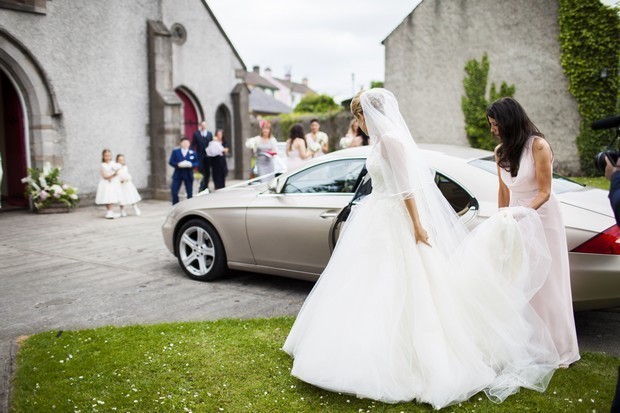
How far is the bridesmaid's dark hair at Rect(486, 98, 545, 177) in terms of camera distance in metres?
3.84

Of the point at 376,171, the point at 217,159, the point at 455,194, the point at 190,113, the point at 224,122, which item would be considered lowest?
the point at 455,194

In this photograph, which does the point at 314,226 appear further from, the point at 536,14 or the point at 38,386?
the point at 536,14

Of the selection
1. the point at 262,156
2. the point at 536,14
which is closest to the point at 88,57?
the point at 262,156

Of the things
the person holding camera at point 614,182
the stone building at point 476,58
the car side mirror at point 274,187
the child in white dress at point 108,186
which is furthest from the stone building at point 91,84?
the person holding camera at point 614,182

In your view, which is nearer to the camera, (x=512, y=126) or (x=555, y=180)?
(x=512, y=126)

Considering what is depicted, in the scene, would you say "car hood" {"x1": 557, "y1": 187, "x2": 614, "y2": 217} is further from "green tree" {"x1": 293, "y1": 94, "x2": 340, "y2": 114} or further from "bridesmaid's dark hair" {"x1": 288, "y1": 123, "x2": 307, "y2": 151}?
"green tree" {"x1": 293, "y1": 94, "x2": 340, "y2": 114}

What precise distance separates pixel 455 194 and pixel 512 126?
1118 millimetres

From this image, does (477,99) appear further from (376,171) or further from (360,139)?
(376,171)

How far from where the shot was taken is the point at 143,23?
1561 centimetres

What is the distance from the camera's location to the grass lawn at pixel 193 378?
3.37m

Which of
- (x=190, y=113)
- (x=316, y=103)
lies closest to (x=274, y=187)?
(x=190, y=113)

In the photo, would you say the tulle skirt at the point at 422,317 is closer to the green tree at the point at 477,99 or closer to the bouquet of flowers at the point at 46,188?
the bouquet of flowers at the point at 46,188

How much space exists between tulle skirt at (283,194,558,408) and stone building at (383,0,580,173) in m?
17.5

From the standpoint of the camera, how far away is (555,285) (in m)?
3.82
